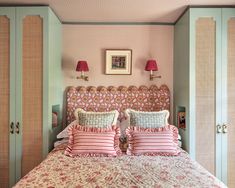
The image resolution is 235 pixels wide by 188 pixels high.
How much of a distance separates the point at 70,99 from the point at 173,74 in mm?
1499

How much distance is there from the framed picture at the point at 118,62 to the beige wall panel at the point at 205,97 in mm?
988

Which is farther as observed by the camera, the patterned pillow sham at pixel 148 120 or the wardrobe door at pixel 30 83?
→ the wardrobe door at pixel 30 83

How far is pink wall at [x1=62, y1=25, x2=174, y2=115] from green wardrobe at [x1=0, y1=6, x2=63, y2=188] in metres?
0.60

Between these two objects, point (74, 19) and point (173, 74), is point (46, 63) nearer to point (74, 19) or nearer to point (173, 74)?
point (74, 19)

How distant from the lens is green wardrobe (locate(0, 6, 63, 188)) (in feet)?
9.29

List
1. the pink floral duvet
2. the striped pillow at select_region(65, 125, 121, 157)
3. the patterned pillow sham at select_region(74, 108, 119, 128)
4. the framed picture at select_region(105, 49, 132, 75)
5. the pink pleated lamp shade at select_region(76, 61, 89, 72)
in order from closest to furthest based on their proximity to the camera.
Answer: the pink floral duvet < the striped pillow at select_region(65, 125, 121, 157) < the patterned pillow sham at select_region(74, 108, 119, 128) < the pink pleated lamp shade at select_region(76, 61, 89, 72) < the framed picture at select_region(105, 49, 132, 75)

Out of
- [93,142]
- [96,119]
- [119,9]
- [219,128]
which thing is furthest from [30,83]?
[219,128]

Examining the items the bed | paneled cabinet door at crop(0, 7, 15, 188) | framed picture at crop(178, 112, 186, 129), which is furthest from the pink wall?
the bed

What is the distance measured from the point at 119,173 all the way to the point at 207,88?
1545 millimetres

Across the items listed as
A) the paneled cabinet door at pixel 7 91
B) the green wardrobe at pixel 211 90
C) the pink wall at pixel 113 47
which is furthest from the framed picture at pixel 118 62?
the paneled cabinet door at pixel 7 91

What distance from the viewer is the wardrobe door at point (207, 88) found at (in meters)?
2.81

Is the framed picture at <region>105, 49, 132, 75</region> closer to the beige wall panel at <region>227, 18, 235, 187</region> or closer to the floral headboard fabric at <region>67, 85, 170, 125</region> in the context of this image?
the floral headboard fabric at <region>67, 85, 170, 125</region>

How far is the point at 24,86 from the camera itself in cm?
285

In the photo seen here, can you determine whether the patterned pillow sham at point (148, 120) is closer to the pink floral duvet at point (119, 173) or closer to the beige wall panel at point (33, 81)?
the pink floral duvet at point (119, 173)
